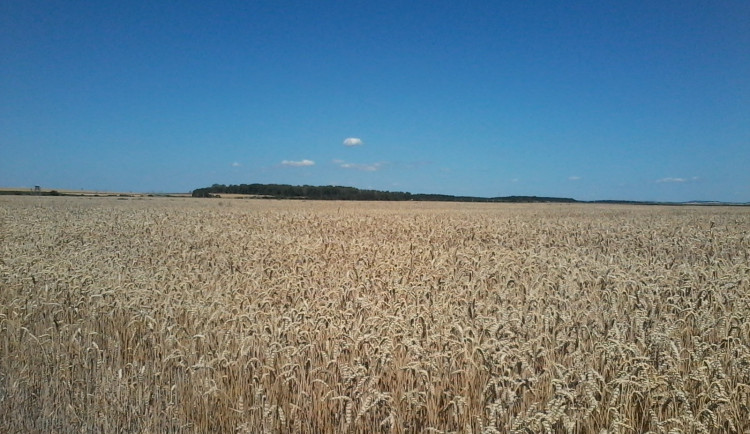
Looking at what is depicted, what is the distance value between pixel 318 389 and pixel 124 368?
1959mm

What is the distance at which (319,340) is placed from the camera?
412 centimetres

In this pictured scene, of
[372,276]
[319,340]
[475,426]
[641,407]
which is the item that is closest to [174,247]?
[372,276]

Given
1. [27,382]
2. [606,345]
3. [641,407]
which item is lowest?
[27,382]

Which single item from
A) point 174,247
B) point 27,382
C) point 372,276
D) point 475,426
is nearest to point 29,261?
point 174,247

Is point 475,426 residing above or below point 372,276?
below

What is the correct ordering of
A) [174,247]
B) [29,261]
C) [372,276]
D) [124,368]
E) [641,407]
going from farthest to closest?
[174,247]
[29,261]
[372,276]
[124,368]
[641,407]

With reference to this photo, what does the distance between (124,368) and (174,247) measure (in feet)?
21.0

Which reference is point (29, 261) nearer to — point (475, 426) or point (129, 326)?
point (129, 326)

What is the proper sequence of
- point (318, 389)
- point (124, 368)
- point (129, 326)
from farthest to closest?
point (129, 326) < point (124, 368) < point (318, 389)

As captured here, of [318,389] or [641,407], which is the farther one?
[318,389]

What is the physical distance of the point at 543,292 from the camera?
571 cm

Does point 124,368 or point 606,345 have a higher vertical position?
point 606,345

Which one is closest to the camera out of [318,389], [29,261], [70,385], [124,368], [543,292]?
[318,389]

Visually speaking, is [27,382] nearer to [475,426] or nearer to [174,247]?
[475,426]
